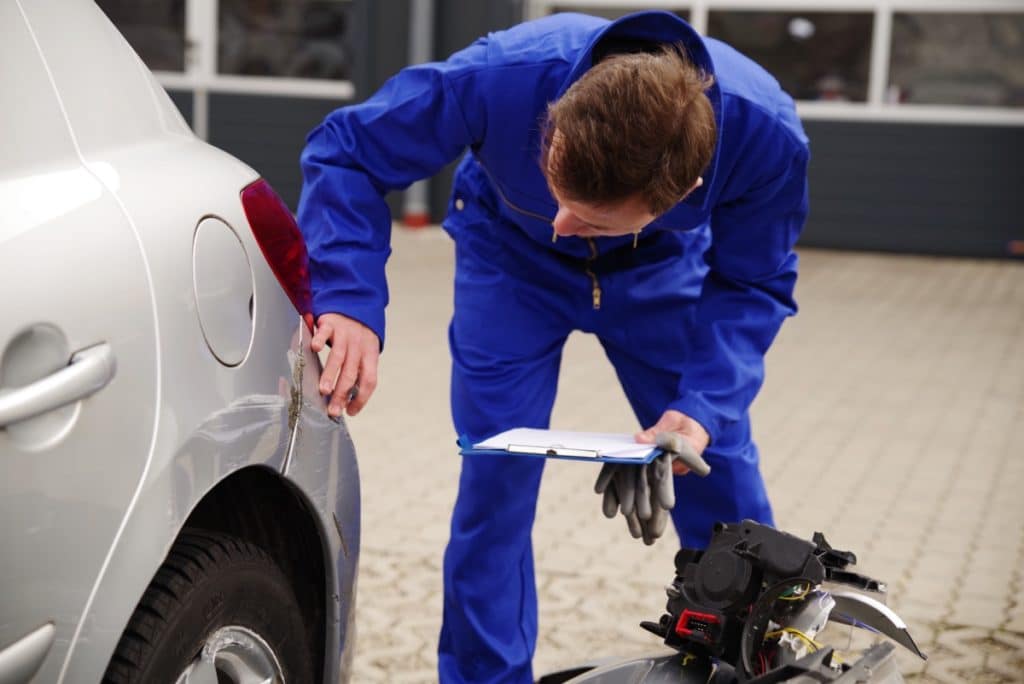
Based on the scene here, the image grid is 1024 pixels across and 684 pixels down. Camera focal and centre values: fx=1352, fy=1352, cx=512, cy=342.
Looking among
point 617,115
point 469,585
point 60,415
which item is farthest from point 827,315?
point 60,415

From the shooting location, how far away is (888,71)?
525 inches

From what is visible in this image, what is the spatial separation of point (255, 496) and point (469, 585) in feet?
2.98

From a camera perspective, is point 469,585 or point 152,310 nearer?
point 152,310

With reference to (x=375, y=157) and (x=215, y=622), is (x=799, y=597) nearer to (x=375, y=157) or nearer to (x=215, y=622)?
(x=215, y=622)

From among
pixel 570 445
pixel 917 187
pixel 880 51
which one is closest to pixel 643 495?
pixel 570 445

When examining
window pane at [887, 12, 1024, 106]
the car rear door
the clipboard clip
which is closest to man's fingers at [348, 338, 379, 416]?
the clipboard clip

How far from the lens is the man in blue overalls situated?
2109mm

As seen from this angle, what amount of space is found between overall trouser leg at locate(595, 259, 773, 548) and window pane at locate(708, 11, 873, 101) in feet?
36.0

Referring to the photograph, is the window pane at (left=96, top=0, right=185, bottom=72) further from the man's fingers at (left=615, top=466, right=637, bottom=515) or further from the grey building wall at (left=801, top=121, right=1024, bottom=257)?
the man's fingers at (left=615, top=466, right=637, bottom=515)

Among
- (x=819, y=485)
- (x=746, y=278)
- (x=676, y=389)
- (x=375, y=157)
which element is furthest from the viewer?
(x=819, y=485)

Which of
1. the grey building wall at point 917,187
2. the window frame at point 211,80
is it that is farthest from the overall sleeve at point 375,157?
the window frame at point 211,80

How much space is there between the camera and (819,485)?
5.46 meters

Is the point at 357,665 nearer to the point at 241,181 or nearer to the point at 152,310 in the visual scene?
the point at 241,181

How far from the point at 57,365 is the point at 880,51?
1278 centimetres
